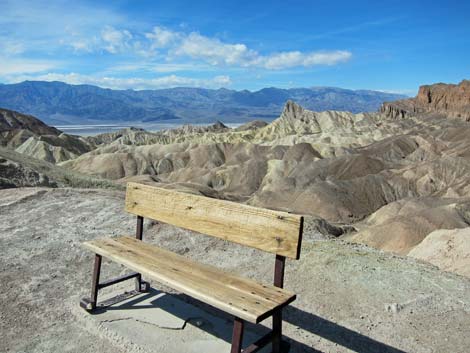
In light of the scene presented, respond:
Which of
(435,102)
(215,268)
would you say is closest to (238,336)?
(215,268)

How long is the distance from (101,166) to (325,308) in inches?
2467

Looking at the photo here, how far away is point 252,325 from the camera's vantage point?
4961 millimetres

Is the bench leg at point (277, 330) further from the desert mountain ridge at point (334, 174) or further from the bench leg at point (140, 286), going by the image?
the desert mountain ridge at point (334, 174)

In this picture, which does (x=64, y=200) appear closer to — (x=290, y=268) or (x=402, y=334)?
(x=290, y=268)

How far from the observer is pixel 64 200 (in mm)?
9570

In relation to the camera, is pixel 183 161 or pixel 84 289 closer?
pixel 84 289

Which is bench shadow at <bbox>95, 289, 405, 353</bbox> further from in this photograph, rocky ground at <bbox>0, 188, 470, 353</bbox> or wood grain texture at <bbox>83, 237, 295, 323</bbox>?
wood grain texture at <bbox>83, 237, 295, 323</bbox>

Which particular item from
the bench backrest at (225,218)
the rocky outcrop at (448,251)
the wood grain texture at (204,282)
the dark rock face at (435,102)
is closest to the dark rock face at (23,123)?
the dark rock face at (435,102)

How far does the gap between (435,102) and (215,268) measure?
147 m

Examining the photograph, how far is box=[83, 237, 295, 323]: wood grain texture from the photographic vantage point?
11.5 feet

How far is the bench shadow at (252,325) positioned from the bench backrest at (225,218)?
1019 millimetres

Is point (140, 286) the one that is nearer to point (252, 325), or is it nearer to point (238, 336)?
point (252, 325)

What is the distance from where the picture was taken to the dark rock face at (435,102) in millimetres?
122956

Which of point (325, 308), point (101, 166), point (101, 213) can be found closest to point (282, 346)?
point (325, 308)
